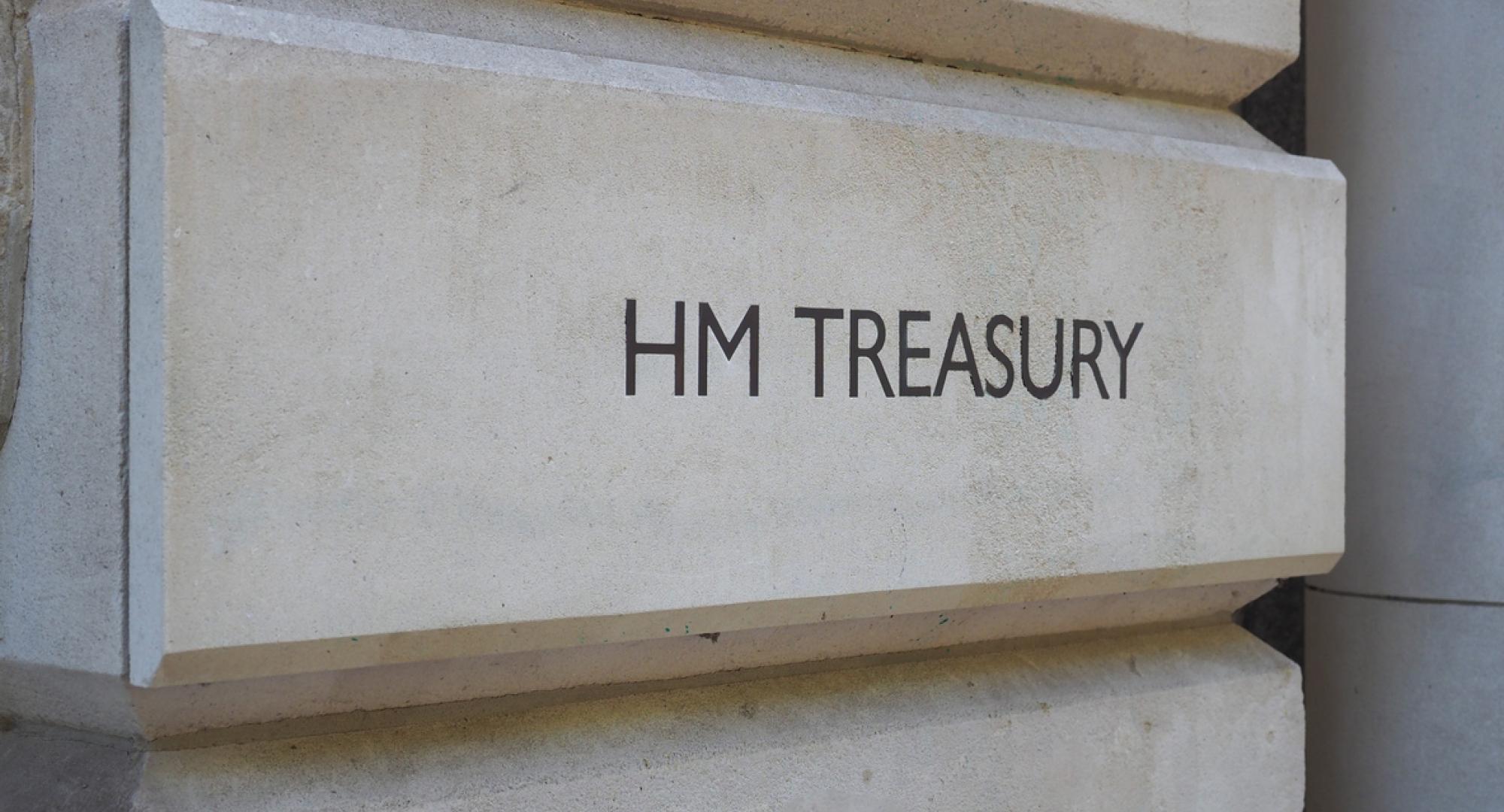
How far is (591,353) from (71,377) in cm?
78

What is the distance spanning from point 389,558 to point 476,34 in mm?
885

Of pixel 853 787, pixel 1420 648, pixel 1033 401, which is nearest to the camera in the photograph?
pixel 853 787

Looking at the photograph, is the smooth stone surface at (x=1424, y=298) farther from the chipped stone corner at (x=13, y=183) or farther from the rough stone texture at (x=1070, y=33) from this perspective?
the chipped stone corner at (x=13, y=183)

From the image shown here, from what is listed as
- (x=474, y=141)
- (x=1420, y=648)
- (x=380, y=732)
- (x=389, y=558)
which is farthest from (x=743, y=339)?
(x=1420, y=648)

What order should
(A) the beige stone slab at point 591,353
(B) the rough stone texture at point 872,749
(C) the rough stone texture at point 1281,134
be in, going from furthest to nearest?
(C) the rough stone texture at point 1281,134
(B) the rough stone texture at point 872,749
(A) the beige stone slab at point 591,353

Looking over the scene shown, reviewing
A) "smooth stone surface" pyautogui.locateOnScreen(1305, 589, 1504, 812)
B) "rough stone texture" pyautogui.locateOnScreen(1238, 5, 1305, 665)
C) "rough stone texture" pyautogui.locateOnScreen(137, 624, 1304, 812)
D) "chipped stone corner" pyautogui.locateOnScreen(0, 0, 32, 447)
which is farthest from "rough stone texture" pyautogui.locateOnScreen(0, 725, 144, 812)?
"rough stone texture" pyautogui.locateOnScreen(1238, 5, 1305, 665)

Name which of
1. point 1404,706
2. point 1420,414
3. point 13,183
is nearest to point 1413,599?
point 1404,706

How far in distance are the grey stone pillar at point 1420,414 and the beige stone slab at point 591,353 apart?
696mm

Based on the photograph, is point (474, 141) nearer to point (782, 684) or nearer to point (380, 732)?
point (380, 732)

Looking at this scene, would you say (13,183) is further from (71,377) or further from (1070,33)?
(1070,33)

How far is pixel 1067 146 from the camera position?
9.56ft

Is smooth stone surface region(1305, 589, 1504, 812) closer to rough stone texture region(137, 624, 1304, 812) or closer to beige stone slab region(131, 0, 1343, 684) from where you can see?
rough stone texture region(137, 624, 1304, 812)

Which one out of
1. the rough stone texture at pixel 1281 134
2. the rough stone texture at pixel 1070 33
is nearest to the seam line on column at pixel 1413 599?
the rough stone texture at pixel 1281 134

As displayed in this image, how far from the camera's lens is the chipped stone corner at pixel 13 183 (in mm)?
2023
